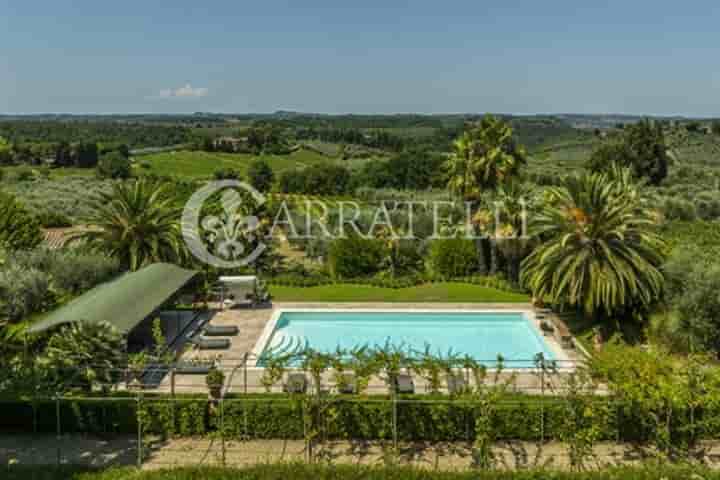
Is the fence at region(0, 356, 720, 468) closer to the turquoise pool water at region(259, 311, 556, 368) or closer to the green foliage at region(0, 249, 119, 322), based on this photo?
the turquoise pool water at region(259, 311, 556, 368)

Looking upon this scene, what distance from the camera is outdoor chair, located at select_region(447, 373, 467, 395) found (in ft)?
40.3

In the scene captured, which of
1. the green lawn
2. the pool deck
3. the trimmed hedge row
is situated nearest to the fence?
A: the pool deck

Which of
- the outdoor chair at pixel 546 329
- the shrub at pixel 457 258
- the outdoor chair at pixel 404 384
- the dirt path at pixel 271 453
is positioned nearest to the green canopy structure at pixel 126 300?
the dirt path at pixel 271 453

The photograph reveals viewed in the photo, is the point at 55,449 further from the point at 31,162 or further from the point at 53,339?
the point at 31,162

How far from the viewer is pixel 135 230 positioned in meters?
21.5

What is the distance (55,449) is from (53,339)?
299cm

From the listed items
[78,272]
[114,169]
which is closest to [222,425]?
[78,272]

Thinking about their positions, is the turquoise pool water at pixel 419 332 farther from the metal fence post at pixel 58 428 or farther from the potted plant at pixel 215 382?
the metal fence post at pixel 58 428

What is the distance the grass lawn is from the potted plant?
34.6 feet

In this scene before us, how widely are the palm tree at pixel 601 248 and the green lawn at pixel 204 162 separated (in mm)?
70748

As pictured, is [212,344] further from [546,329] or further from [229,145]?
[229,145]

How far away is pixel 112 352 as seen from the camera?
13.6 metres

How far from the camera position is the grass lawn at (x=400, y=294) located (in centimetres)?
2270

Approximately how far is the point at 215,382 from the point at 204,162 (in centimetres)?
8791
